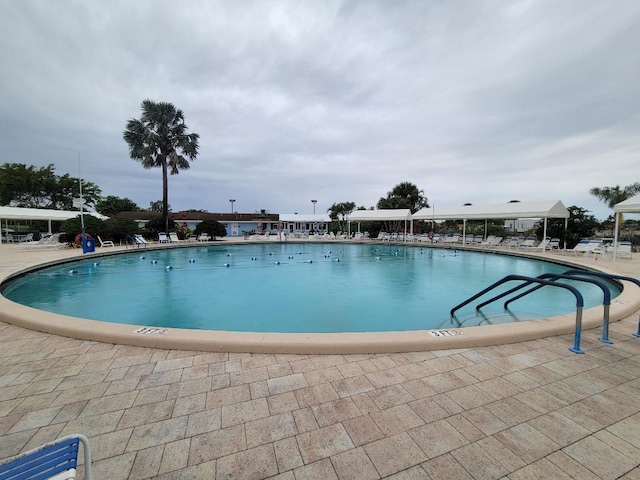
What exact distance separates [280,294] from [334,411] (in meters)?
6.23

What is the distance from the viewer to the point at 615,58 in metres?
8.67

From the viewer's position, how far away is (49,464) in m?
1.04

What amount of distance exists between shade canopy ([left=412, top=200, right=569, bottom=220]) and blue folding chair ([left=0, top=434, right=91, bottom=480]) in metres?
19.2

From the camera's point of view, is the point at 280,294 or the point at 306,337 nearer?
the point at 306,337

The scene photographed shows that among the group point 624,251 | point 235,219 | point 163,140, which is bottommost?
point 624,251

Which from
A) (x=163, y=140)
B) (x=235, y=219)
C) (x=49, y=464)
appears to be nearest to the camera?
(x=49, y=464)

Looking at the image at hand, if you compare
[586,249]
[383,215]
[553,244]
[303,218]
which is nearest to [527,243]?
[553,244]

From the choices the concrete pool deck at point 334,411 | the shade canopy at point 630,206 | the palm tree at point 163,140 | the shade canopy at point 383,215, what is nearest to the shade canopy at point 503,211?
the shade canopy at point 383,215

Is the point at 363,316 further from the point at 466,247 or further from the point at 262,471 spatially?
the point at 466,247

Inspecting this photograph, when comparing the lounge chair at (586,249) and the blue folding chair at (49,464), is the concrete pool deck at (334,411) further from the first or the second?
the lounge chair at (586,249)

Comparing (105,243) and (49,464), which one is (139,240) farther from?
(49,464)

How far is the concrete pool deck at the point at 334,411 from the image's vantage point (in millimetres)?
1555

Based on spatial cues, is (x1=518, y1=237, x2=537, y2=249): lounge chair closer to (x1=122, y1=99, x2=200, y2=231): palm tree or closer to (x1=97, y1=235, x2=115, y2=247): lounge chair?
(x1=122, y1=99, x2=200, y2=231): palm tree

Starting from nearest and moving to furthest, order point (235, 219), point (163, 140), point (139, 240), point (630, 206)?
point (630, 206)
point (139, 240)
point (163, 140)
point (235, 219)
